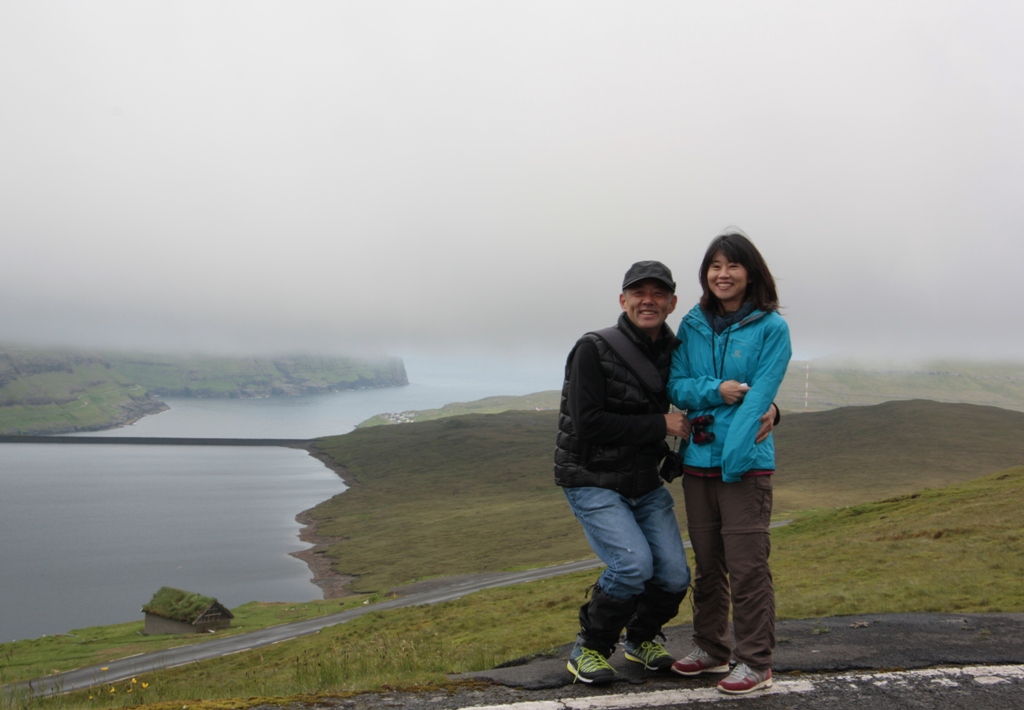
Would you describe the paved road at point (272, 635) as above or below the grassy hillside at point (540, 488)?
above

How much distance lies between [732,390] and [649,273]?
3.80 feet

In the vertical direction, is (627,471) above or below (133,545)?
above

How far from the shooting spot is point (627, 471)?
6.10m

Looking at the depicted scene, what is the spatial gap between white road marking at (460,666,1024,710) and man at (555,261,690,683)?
0.43 m

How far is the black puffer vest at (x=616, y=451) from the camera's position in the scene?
19.9 ft

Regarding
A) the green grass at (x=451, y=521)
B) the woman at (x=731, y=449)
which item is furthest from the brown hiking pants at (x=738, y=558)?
the green grass at (x=451, y=521)

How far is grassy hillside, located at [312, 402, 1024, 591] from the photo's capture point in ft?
295

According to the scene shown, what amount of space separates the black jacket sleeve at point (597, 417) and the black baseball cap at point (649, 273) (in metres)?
0.66

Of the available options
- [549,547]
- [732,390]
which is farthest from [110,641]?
[732,390]

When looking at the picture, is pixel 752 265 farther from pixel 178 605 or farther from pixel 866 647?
pixel 178 605

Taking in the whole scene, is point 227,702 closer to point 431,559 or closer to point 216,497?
point 431,559

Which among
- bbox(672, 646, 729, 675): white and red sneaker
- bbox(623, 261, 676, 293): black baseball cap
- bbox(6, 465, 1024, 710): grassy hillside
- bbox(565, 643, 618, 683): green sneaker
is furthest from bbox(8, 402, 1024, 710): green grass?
bbox(623, 261, 676, 293): black baseball cap

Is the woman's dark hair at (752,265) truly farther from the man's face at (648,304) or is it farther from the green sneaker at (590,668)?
the green sneaker at (590,668)

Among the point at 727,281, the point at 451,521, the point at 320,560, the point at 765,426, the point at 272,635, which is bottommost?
the point at 320,560
